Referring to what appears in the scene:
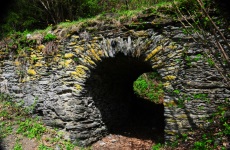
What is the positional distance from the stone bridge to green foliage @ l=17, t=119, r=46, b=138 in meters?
0.28

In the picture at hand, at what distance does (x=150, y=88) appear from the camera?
12508mm

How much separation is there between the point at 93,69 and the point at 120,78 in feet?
5.64

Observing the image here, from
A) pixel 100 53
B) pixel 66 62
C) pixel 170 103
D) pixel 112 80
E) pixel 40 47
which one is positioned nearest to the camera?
pixel 170 103

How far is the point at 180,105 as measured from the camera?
487 cm

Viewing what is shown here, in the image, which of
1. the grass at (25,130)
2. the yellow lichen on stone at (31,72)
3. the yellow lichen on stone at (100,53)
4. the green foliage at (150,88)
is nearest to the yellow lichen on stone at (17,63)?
the yellow lichen on stone at (31,72)

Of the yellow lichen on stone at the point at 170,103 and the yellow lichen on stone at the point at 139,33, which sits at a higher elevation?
the yellow lichen on stone at the point at 139,33

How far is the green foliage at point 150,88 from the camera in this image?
11.4 metres

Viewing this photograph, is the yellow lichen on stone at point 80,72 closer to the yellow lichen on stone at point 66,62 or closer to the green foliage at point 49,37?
the yellow lichen on stone at point 66,62

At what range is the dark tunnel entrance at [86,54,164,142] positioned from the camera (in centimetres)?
646

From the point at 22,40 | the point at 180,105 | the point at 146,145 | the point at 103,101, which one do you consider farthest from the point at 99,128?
the point at 22,40

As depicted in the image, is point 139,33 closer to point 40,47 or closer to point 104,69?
point 104,69

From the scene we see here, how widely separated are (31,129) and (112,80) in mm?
2872

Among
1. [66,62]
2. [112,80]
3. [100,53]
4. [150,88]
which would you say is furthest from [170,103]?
[150,88]

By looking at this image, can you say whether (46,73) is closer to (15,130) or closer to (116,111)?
(15,130)
